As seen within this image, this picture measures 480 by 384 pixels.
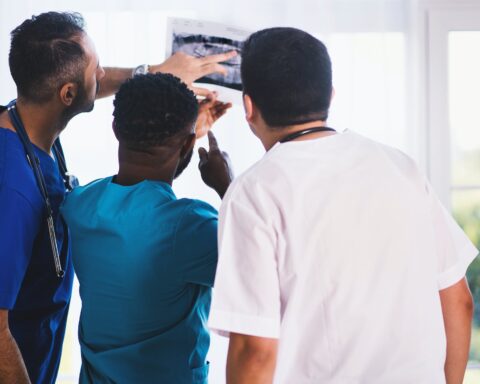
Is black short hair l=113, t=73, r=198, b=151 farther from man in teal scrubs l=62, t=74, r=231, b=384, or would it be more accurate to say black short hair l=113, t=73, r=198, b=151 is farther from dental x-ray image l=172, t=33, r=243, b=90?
dental x-ray image l=172, t=33, r=243, b=90

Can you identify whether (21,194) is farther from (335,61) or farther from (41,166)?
(335,61)

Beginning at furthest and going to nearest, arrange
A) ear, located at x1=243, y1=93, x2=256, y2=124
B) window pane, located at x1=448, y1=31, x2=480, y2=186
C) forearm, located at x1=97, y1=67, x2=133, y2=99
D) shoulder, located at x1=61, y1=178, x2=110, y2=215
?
1. window pane, located at x1=448, y1=31, x2=480, y2=186
2. forearm, located at x1=97, y1=67, x2=133, y2=99
3. shoulder, located at x1=61, y1=178, x2=110, y2=215
4. ear, located at x1=243, y1=93, x2=256, y2=124

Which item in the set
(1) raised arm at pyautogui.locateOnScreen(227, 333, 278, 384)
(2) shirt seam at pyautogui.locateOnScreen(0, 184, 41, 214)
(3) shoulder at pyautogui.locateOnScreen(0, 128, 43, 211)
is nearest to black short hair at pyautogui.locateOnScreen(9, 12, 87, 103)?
(3) shoulder at pyautogui.locateOnScreen(0, 128, 43, 211)

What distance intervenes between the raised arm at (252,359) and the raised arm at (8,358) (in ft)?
1.49

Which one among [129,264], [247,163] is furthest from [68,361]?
[129,264]

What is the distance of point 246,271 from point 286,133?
0.23m

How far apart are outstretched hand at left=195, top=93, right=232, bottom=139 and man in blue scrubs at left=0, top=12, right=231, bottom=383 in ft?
0.83

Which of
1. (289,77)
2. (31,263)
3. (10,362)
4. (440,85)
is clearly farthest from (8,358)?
(440,85)

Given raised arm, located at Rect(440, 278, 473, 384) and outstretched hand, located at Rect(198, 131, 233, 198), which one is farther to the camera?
outstretched hand, located at Rect(198, 131, 233, 198)

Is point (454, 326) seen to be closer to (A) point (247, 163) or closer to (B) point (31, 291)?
(B) point (31, 291)

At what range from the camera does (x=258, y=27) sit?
249 centimetres

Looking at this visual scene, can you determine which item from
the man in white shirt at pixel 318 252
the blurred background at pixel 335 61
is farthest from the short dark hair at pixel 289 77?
the blurred background at pixel 335 61

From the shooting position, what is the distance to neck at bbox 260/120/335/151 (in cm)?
105

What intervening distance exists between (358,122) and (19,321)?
1526mm
